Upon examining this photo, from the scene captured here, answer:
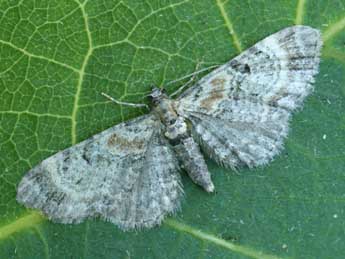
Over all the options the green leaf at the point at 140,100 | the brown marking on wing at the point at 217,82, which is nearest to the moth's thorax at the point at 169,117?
the green leaf at the point at 140,100

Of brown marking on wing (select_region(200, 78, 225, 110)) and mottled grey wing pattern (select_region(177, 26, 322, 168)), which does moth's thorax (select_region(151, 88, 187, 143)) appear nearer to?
mottled grey wing pattern (select_region(177, 26, 322, 168))

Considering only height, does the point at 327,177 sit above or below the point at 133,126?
below

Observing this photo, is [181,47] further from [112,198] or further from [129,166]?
[112,198]

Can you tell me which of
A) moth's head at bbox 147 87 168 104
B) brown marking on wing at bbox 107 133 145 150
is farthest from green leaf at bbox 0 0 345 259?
brown marking on wing at bbox 107 133 145 150

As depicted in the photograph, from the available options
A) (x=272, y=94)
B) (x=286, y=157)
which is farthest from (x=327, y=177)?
(x=272, y=94)

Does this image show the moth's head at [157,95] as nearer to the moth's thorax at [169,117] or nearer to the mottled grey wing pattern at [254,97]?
the moth's thorax at [169,117]

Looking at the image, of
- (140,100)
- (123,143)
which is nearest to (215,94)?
(140,100)

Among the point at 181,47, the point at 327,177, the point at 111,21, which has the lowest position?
the point at 327,177
